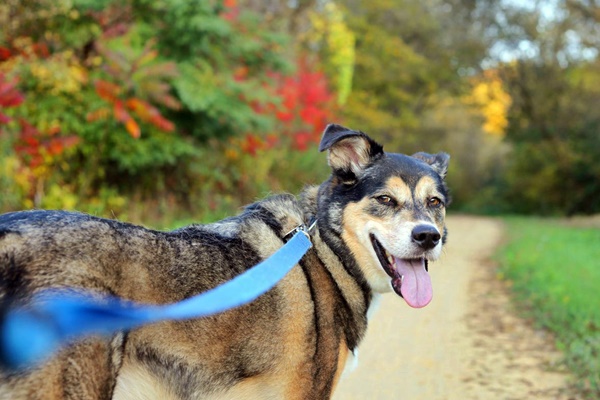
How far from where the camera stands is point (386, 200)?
404 centimetres

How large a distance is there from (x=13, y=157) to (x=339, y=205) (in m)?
7.45

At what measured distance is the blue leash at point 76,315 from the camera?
2.36 metres

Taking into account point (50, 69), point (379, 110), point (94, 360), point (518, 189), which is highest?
point (94, 360)

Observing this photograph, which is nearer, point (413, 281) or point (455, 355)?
point (413, 281)

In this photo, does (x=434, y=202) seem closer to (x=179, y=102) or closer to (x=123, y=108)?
(x=123, y=108)

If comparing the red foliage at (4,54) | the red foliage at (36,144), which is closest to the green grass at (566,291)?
the red foliage at (36,144)

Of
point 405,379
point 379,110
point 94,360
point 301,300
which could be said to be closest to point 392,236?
point 301,300

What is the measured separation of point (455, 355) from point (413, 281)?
376 cm

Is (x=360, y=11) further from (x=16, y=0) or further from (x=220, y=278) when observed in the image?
(x=220, y=278)

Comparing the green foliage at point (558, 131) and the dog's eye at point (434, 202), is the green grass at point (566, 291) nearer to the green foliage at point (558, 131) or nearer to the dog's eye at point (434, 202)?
the dog's eye at point (434, 202)

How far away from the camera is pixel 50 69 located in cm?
1022

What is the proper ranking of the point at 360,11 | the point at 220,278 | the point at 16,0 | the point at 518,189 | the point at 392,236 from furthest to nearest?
the point at 518,189, the point at 360,11, the point at 16,0, the point at 392,236, the point at 220,278

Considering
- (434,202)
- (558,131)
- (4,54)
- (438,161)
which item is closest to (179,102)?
(4,54)

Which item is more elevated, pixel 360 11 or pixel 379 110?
pixel 360 11
